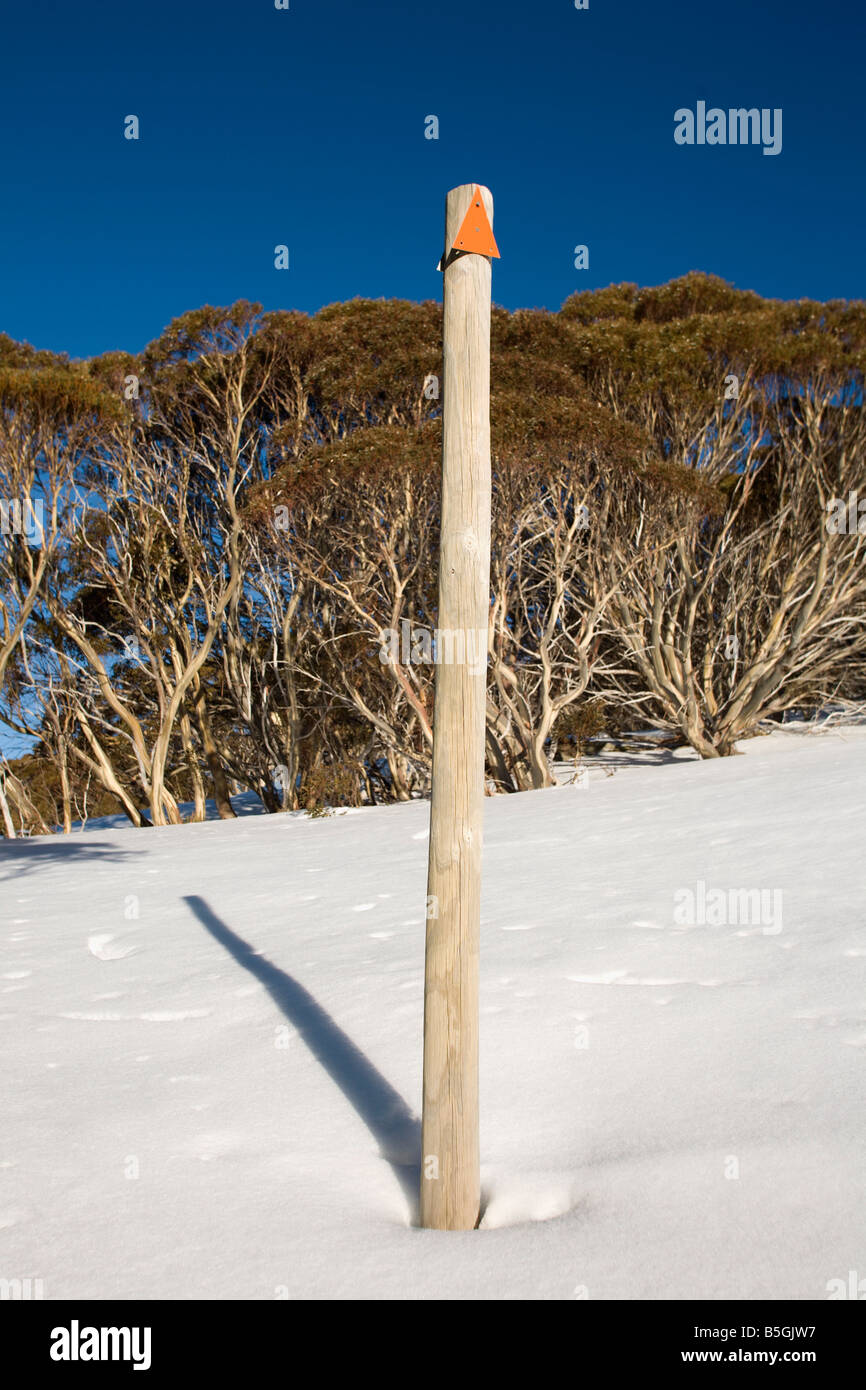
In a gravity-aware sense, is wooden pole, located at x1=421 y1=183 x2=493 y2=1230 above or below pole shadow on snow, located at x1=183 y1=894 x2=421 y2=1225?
above

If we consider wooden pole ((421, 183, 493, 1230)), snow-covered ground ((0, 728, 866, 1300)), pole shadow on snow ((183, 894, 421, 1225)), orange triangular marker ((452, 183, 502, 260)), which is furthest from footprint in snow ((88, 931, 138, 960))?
orange triangular marker ((452, 183, 502, 260))

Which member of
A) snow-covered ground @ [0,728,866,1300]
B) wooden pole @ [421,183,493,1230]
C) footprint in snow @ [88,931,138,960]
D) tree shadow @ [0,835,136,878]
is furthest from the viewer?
tree shadow @ [0,835,136,878]

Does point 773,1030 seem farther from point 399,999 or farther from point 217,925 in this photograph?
point 217,925

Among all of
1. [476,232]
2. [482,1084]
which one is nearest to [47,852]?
[482,1084]

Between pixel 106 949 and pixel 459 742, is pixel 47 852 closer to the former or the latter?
pixel 106 949

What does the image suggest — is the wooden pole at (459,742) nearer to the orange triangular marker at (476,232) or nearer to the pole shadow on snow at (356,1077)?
the orange triangular marker at (476,232)

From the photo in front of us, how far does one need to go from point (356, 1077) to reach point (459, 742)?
152 centimetres

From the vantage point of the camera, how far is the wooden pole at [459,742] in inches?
98.5

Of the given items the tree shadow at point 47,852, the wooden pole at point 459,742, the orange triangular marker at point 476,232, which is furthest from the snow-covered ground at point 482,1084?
the orange triangular marker at point 476,232

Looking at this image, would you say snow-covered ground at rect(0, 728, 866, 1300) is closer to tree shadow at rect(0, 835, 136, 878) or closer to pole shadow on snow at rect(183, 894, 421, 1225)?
pole shadow on snow at rect(183, 894, 421, 1225)

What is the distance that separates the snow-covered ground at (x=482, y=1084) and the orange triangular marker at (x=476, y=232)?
267cm

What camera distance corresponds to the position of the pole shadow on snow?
2.83 metres

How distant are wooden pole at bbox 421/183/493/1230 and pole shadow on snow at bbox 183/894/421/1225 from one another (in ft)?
0.99

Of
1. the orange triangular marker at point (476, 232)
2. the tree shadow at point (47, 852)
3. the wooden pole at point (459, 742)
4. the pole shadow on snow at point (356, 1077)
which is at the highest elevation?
the orange triangular marker at point (476, 232)
